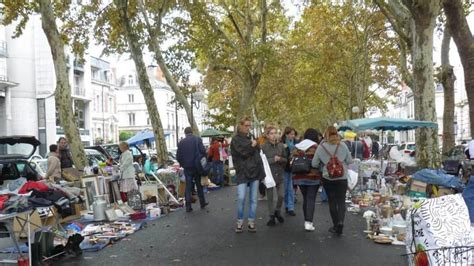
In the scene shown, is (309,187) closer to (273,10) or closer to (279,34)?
(273,10)

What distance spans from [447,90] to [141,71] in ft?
39.5

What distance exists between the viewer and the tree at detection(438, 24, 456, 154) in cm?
2045

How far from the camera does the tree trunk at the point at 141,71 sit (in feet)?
65.4

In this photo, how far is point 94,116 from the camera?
205 ft

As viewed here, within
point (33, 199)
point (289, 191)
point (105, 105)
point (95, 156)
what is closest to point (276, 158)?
point (289, 191)

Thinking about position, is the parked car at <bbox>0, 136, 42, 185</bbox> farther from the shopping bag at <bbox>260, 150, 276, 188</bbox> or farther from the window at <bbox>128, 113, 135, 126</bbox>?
the window at <bbox>128, 113, 135, 126</bbox>

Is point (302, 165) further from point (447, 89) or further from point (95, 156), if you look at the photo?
point (447, 89)

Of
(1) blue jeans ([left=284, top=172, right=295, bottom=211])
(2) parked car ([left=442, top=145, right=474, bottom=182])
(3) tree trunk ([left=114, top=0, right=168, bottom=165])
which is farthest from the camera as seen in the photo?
(2) parked car ([left=442, top=145, right=474, bottom=182])

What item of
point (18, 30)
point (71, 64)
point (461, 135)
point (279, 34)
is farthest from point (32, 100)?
point (461, 135)

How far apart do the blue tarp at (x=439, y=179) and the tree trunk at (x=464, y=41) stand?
1015mm

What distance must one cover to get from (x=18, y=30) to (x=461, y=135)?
59.8m

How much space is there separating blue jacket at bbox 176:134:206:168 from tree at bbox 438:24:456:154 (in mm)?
11985

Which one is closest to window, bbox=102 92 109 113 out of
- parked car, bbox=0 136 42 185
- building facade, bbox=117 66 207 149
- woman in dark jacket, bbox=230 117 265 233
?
building facade, bbox=117 66 207 149

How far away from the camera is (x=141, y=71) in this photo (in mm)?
20469
